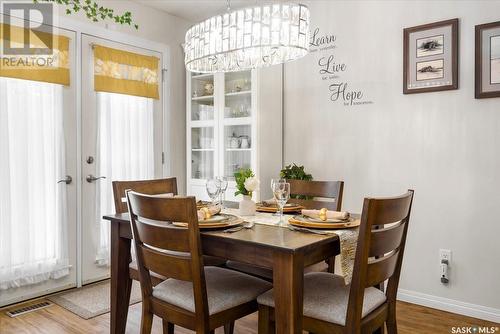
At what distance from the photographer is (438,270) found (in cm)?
288

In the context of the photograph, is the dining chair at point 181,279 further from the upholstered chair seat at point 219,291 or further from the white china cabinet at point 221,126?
the white china cabinet at point 221,126

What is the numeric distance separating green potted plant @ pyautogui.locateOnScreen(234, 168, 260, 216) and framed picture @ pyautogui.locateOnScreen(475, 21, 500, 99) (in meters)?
1.72

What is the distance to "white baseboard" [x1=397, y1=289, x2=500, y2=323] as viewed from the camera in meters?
2.66

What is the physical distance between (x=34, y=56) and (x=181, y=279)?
2.29 metres

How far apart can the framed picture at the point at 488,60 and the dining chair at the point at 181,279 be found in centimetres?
198

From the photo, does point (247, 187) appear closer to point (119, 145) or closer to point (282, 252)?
point (282, 252)

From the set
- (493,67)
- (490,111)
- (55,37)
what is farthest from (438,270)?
(55,37)

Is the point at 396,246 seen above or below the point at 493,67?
below

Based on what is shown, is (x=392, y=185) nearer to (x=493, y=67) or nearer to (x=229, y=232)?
(x=493, y=67)

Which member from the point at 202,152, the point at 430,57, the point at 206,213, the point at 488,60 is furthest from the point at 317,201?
the point at 202,152

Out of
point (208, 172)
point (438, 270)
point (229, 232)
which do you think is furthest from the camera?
point (208, 172)

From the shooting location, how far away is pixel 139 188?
2451mm

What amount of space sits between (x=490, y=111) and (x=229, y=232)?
6.68ft

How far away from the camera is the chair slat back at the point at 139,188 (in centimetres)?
237
